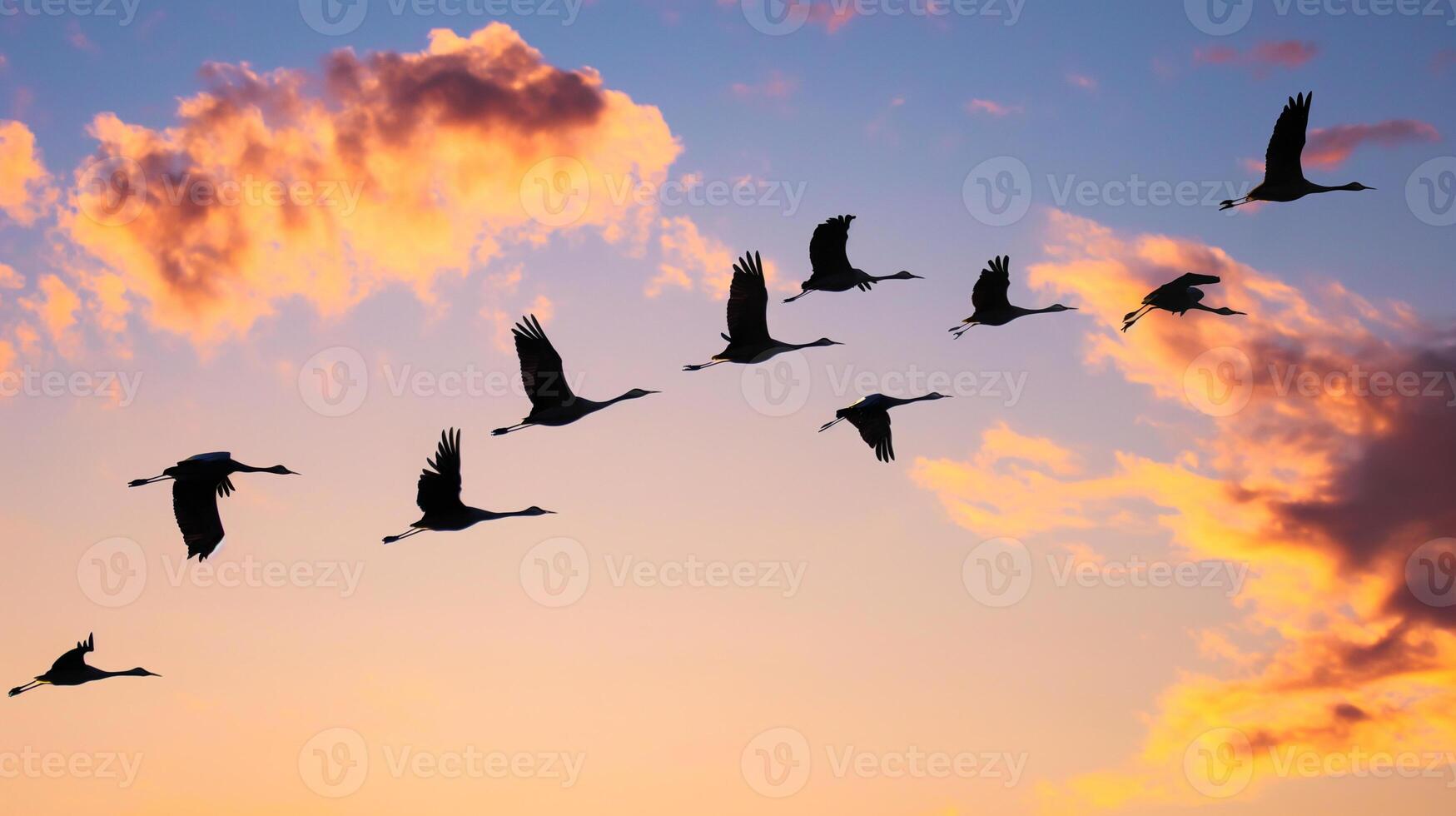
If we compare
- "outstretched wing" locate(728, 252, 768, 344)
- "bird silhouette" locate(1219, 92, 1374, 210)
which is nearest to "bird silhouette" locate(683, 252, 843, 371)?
"outstretched wing" locate(728, 252, 768, 344)

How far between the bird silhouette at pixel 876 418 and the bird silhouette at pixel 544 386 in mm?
7316

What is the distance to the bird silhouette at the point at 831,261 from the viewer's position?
129 ft

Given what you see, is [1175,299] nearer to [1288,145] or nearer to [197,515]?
[1288,145]

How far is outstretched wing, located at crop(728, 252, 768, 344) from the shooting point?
123 feet

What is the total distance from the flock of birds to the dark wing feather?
0.02 meters

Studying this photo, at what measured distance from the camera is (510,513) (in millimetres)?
37875

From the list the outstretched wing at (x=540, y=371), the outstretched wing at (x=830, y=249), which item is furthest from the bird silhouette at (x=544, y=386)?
the outstretched wing at (x=830, y=249)

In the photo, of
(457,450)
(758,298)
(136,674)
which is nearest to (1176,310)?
(758,298)

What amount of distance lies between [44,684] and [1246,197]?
33508 mm

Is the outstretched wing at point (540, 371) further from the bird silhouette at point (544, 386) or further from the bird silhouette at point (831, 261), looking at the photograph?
the bird silhouette at point (831, 261)

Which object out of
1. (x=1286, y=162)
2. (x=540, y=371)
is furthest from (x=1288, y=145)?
(x=540, y=371)

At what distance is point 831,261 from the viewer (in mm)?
39969

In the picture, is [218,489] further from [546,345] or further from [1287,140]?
[1287,140]

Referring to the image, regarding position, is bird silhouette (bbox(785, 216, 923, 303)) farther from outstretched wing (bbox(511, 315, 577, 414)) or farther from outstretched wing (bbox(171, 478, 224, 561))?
outstretched wing (bbox(171, 478, 224, 561))
